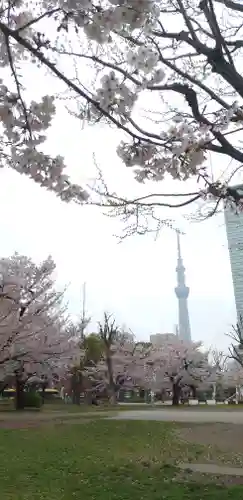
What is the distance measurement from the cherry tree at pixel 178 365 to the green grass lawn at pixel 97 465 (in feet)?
68.8

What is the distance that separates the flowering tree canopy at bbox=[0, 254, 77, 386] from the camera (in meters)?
17.3

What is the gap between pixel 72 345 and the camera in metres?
22.7

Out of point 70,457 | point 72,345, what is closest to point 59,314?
point 72,345

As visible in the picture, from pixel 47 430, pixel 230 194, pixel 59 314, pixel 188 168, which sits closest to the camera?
pixel 188 168

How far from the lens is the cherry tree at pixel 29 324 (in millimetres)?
17297

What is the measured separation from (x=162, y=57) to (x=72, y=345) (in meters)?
19.5

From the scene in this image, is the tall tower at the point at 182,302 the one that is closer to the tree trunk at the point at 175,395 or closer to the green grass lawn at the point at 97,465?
the tree trunk at the point at 175,395

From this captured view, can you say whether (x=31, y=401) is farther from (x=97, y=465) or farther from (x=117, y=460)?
(x=97, y=465)

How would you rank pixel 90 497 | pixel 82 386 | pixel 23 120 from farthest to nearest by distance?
pixel 82 386
pixel 90 497
pixel 23 120

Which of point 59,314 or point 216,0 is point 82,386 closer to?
point 59,314

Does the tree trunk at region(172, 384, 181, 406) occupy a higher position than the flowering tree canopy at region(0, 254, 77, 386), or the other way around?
the flowering tree canopy at region(0, 254, 77, 386)

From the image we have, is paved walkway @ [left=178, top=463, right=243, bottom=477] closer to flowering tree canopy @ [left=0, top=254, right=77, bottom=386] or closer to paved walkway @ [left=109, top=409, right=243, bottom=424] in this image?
paved walkway @ [left=109, top=409, right=243, bottom=424]

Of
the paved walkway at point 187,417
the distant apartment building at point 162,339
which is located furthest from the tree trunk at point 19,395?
the distant apartment building at point 162,339

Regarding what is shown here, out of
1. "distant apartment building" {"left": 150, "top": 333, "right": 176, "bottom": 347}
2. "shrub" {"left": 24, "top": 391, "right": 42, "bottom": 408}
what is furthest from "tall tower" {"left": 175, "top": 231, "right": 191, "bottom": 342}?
"shrub" {"left": 24, "top": 391, "right": 42, "bottom": 408}
